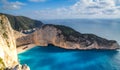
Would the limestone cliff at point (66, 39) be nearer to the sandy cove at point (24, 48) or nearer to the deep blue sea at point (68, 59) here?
the deep blue sea at point (68, 59)

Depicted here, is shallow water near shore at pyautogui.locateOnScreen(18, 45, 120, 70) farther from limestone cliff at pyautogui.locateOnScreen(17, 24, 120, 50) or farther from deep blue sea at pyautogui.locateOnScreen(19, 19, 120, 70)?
limestone cliff at pyautogui.locateOnScreen(17, 24, 120, 50)

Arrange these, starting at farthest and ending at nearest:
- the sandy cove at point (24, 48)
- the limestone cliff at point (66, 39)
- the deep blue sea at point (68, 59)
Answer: the limestone cliff at point (66, 39)
the sandy cove at point (24, 48)
the deep blue sea at point (68, 59)

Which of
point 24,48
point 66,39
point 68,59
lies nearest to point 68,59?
point 68,59

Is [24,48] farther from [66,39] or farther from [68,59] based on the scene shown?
[68,59]

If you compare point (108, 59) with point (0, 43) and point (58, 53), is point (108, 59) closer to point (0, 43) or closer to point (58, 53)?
point (58, 53)

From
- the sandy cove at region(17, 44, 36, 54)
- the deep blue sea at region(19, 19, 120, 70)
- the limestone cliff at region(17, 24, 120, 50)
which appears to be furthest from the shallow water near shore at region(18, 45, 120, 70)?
the limestone cliff at region(17, 24, 120, 50)

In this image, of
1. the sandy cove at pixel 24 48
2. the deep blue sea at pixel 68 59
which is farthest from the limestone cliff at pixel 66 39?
the sandy cove at pixel 24 48
